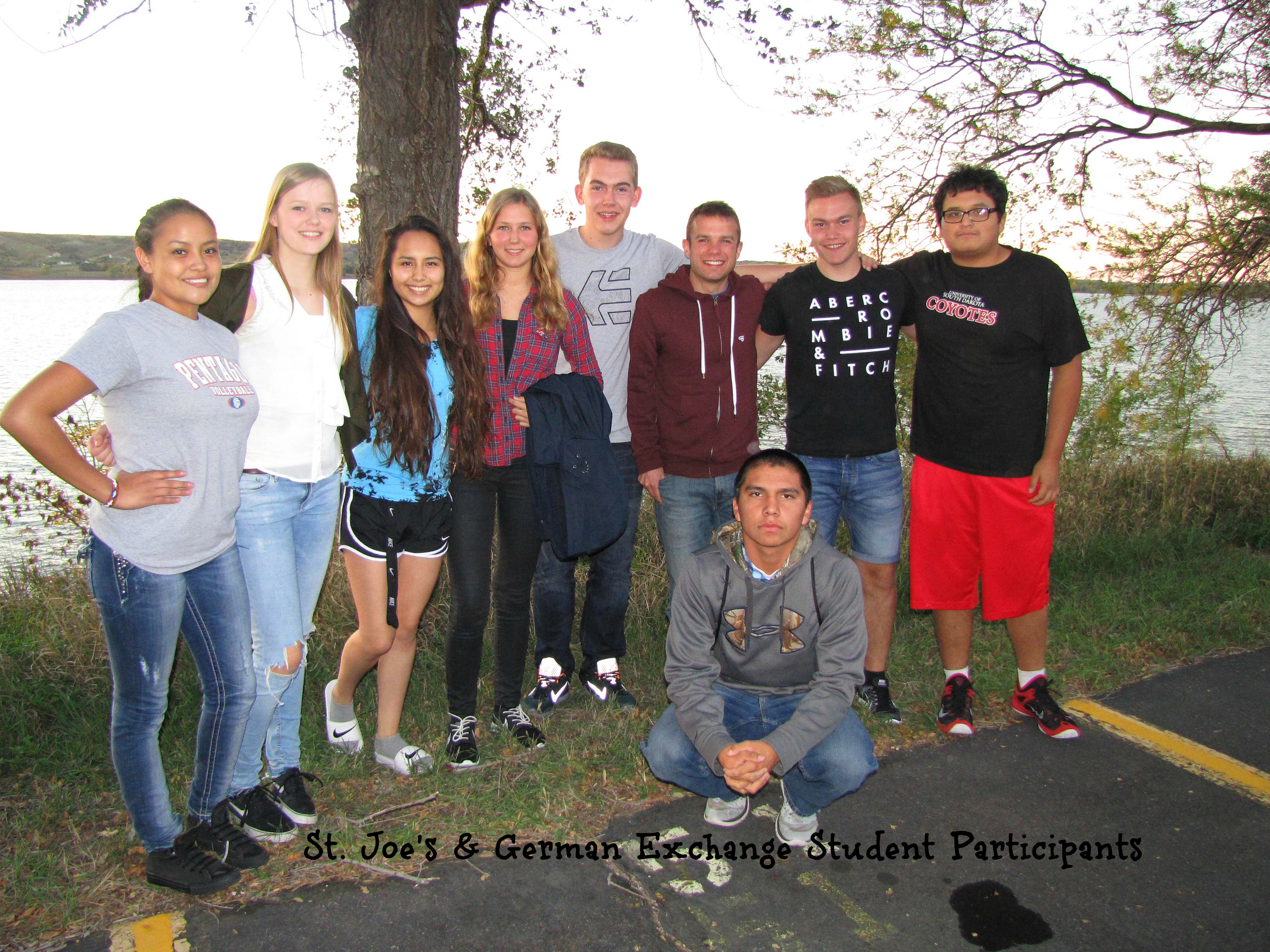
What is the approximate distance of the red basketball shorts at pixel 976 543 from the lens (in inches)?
151

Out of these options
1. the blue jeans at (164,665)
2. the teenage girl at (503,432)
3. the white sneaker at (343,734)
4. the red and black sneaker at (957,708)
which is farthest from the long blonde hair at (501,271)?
the red and black sneaker at (957,708)

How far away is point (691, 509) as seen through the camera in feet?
12.7

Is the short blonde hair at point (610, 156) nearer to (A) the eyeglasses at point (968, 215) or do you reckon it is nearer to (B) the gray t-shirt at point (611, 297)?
(B) the gray t-shirt at point (611, 297)

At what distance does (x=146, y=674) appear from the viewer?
256 cm

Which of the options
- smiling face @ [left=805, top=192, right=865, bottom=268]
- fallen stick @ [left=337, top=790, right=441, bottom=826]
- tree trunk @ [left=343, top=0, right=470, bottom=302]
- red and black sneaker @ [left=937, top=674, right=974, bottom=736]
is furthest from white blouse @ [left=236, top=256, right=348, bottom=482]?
red and black sneaker @ [left=937, top=674, right=974, bottom=736]

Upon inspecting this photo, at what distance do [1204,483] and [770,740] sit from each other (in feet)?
22.9

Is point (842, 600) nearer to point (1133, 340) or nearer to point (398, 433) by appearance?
point (398, 433)

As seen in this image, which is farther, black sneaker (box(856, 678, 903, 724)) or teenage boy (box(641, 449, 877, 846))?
black sneaker (box(856, 678, 903, 724))

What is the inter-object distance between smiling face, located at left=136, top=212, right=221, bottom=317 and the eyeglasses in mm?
2924

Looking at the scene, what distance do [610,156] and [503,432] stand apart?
1390mm

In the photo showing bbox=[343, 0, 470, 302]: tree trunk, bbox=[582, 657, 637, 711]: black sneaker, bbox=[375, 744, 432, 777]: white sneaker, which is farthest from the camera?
bbox=[343, 0, 470, 302]: tree trunk

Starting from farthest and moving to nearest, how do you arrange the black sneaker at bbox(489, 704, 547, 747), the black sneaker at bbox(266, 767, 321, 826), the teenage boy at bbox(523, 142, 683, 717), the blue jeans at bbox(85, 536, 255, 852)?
the teenage boy at bbox(523, 142, 683, 717) → the black sneaker at bbox(489, 704, 547, 747) → the black sneaker at bbox(266, 767, 321, 826) → the blue jeans at bbox(85, 536, 255, 852)

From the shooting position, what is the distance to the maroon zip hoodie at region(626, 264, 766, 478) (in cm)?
377

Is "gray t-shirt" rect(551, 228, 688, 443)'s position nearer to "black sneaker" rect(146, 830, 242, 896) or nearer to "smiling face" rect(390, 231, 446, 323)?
"smiling face" rect(390, 231, 446, 323)
